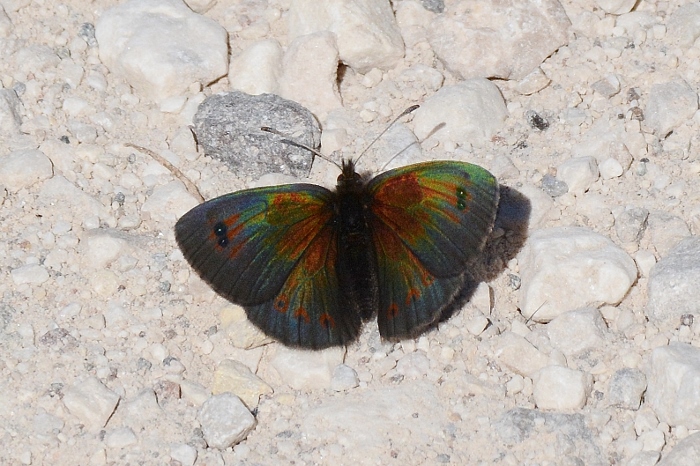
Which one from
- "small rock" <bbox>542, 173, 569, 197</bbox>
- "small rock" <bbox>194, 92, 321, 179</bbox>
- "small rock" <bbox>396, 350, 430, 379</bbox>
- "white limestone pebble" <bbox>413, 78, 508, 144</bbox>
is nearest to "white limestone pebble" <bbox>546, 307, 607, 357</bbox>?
"small rock" <bbox>396, 350, 430, 379</bbox>

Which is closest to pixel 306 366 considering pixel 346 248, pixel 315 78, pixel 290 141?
pixel 346 248

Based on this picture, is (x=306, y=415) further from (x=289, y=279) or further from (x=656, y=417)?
(x=656, y=417)

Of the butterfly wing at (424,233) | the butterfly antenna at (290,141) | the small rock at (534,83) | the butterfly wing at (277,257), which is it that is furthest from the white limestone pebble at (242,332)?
the small rock at (534,83)

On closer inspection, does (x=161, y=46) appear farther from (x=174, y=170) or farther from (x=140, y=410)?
(x=140, y=410)

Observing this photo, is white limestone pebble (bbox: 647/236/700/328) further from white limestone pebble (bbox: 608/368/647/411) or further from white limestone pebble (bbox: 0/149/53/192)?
white limestone pebble (bbox: 0/149/53/192)

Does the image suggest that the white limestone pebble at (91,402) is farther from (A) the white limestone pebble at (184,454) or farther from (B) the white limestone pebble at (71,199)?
(B) the white limestone pebble at (71,199)

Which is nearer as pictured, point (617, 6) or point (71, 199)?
point (71, 199)
